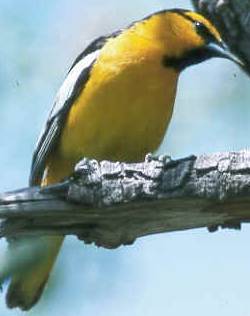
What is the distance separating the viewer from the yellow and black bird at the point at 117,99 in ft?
12.8

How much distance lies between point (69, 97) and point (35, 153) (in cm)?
28

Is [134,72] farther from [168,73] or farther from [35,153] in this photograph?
[35,153]

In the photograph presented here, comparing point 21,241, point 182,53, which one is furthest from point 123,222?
point 182,53

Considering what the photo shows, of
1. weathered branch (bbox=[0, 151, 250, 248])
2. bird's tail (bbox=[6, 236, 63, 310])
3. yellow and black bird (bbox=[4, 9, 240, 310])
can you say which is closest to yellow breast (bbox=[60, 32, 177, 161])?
yellow and black bird (bbox=[4, 9, 240, 310])

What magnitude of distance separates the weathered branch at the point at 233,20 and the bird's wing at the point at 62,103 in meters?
1.10

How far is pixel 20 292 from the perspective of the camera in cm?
387

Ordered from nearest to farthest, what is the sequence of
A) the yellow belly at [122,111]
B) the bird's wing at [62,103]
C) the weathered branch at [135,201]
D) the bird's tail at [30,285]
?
the weathered branch at [135,201], the bird's tail at [30,285], the yellow belly at [122,111], the bird's wing at [62,103]

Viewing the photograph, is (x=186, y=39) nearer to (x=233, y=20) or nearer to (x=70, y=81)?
(x=70, y=81)

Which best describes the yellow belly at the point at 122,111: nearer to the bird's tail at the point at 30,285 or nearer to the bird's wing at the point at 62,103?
the bird's wing at the point at 62,103

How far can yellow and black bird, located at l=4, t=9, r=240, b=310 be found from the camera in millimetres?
3910

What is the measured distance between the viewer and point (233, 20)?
2.84 metres

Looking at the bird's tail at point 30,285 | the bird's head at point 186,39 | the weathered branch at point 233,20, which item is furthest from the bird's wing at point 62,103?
the weathered branch at point 233,20

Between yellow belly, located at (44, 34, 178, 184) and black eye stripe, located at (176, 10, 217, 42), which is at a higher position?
black eye stripe, located at (176, 10, 217, 42)

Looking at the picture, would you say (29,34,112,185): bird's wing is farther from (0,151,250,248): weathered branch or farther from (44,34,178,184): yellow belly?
(0,151,250,248): weathered branch
